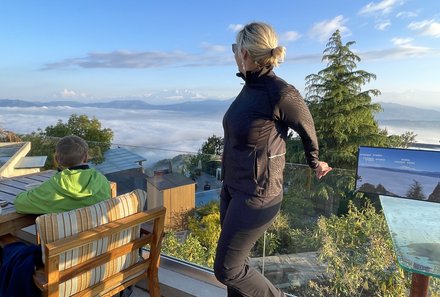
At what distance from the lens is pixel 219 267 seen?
141 cm

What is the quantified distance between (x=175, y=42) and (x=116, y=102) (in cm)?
2906

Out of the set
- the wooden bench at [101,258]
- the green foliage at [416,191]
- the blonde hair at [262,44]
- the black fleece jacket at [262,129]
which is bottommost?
the wooden bench at [101,258]

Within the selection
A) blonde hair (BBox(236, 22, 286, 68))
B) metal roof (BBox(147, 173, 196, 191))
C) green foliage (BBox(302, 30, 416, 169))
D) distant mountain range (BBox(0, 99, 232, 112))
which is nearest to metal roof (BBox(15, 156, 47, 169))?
metal roof (BBox(147, 173, 196, 191))

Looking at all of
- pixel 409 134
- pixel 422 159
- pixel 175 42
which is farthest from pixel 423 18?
pixel 422 159

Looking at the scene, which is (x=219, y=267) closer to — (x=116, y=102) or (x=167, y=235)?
(x=167, y=235)

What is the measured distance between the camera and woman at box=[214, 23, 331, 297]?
1.29 metres

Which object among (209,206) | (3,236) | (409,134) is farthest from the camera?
(409,134)

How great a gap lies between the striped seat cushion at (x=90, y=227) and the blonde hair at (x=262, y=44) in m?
0.87

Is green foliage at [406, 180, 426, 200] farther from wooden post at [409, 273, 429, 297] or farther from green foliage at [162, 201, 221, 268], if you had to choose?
green foliage at [162, 201, 221, 268]

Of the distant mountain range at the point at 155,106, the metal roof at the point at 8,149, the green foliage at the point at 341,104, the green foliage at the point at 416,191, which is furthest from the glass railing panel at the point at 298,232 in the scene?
the distant mountain range at the point at 155,106

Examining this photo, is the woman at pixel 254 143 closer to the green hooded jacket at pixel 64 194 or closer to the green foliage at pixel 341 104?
the green hooded jacket at pixel 64 194

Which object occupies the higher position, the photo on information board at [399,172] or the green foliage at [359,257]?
the photo on information board at [399,172]

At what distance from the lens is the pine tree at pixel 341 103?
27.7m

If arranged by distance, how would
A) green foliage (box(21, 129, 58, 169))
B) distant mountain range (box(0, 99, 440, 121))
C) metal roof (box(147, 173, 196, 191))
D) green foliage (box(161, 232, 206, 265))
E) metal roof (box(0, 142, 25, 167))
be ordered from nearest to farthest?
green foliage (box(161, 232, 206, 265)), metal roof (box(147, 173, 196, 191)), green foliage (box(21, 129, 58, 169)), metal roof (box(0, 142, 25, 167)), distant mountain range (box(0, 99, 440, 121))
